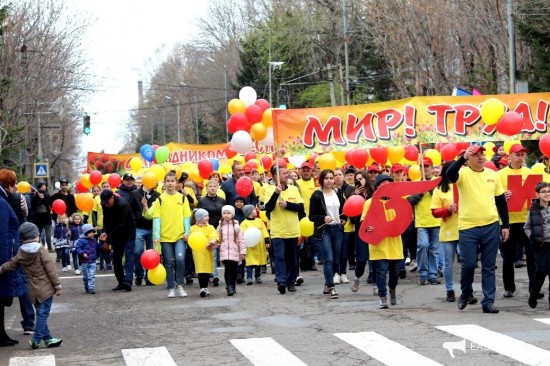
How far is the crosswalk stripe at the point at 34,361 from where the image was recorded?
9827mm

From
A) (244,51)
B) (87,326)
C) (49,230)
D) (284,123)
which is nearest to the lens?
(87,326)

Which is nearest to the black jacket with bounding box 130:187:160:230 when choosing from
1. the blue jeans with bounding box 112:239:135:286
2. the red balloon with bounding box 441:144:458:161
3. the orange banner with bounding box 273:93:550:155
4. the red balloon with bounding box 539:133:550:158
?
the blue jeans with bounding box 112:239:135:286

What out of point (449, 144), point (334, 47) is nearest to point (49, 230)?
point (449, 144)

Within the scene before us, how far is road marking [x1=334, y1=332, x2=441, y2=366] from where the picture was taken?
9.08 m

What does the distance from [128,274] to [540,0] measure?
59.3 ft

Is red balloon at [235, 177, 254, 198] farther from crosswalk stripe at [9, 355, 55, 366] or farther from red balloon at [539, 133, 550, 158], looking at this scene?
crosswalk stripe at [9, 355, 55, 366]

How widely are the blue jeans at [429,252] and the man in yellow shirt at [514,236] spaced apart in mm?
1615

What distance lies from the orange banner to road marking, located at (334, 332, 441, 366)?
588cm

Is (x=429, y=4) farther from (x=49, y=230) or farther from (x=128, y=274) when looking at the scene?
(x=128, y=274)

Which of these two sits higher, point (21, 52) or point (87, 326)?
point (21, 52)

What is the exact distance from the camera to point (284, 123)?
16297 mm

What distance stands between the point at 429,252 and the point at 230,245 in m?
3.12

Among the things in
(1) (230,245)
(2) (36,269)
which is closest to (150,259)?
(1) (230,245)

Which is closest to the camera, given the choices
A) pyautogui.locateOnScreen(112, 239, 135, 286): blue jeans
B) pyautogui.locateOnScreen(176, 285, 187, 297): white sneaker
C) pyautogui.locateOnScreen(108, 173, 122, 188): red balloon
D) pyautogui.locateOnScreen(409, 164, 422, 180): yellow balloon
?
pyautogui.locateOnScreen(176, 285, 187, 297): white sneaker
